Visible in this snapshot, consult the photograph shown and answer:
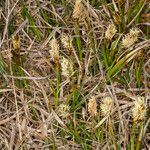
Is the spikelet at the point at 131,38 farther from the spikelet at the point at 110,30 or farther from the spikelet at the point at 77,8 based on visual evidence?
the spikelet at the point at 77,8

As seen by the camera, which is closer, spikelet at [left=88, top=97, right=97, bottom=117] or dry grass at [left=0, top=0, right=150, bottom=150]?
spikelet at [left=88, top=97, right=97, bottom=117]

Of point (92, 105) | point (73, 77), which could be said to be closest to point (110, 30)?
point (73, 77)

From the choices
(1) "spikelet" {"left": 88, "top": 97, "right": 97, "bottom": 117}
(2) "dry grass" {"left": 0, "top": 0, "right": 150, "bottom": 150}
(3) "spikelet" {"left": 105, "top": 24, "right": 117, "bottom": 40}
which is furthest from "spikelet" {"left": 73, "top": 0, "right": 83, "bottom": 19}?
(1) "spikelet" {"left": 88, "top": 97, "right": 97, "bottom": 117}

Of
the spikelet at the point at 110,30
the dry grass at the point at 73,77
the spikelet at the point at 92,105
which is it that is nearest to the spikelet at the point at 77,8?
the dry grass at the point at 73,77

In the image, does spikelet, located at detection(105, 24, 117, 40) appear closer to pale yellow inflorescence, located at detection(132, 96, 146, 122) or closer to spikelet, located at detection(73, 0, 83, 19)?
spikelet, located at detection(73, 0, 83, 19)

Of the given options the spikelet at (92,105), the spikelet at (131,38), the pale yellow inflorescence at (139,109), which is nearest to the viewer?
the pale yellow inflorescence at (139,109)

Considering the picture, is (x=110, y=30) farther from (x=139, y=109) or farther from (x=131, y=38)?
(x=139, y=109)

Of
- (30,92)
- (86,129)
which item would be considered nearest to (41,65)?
(30,92)

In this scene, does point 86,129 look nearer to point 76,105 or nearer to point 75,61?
point 76,105
